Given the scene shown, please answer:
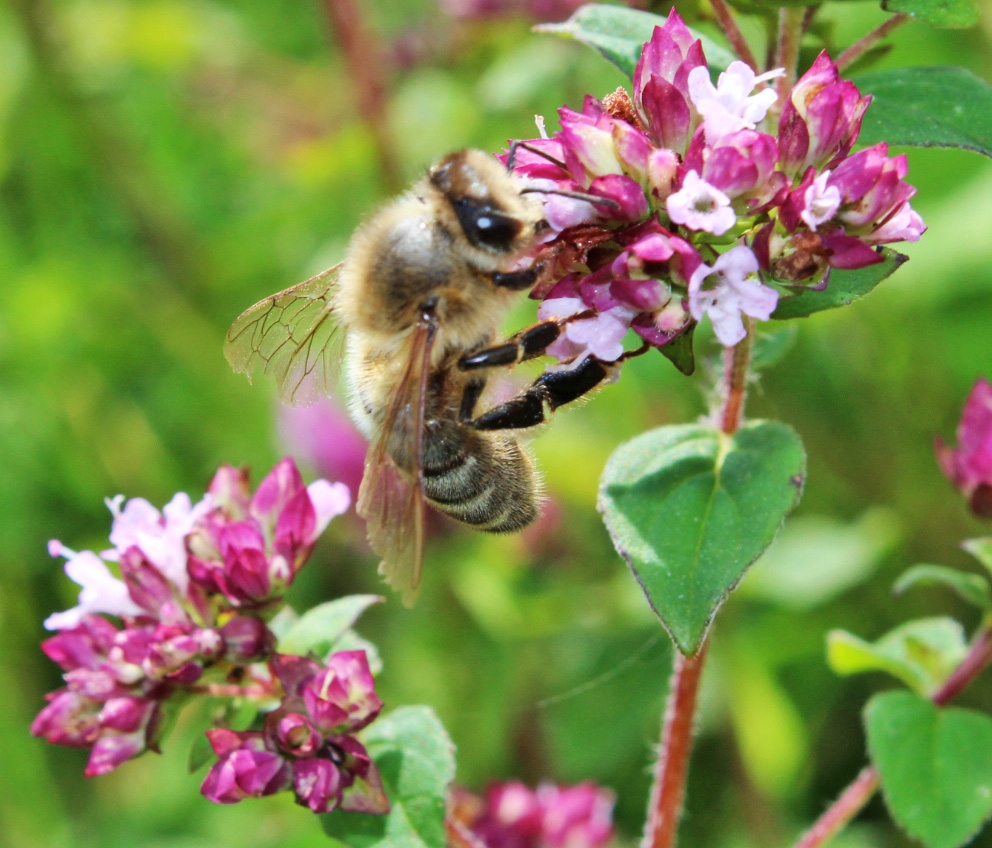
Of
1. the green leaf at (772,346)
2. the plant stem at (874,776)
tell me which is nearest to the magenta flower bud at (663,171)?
the green leaf at (772,346)

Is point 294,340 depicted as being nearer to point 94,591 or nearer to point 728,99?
point 94,591

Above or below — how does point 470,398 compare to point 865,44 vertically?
below

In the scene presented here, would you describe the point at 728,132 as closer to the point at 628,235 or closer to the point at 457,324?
the point at 628,235

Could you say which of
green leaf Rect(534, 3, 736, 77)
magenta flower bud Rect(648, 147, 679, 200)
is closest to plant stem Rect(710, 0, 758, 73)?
green leaf Rect(534, 3, 736, 77)

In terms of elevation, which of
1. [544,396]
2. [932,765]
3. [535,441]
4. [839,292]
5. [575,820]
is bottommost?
[575,820]

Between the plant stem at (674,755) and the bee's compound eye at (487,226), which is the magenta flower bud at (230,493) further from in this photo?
the plant stem at (674,755)

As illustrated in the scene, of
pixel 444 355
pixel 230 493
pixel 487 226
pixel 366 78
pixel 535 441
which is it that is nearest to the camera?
pixel 487 226

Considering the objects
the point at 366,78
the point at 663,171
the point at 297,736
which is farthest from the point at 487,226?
the point at 366,78
